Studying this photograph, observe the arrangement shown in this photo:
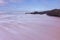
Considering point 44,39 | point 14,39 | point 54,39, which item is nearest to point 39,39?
point 44,39

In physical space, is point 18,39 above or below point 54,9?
below

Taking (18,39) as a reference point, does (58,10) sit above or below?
above

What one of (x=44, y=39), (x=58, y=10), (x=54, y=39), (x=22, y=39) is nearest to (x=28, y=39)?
(x=22, y=39)

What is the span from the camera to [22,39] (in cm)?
113

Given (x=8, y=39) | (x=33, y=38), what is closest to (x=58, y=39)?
(x=33, y=38)

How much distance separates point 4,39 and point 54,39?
1.94 feet

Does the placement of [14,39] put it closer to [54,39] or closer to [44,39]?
[44,39]

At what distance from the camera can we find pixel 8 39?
44.8 inches

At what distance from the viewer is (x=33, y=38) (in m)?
1.17

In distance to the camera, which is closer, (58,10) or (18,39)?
(18,39)

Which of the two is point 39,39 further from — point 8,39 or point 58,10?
point 58,10

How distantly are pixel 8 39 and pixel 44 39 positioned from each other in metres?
0.43

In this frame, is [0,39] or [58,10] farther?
[58,10]

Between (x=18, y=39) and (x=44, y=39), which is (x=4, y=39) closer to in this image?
(x=18, y=39)
